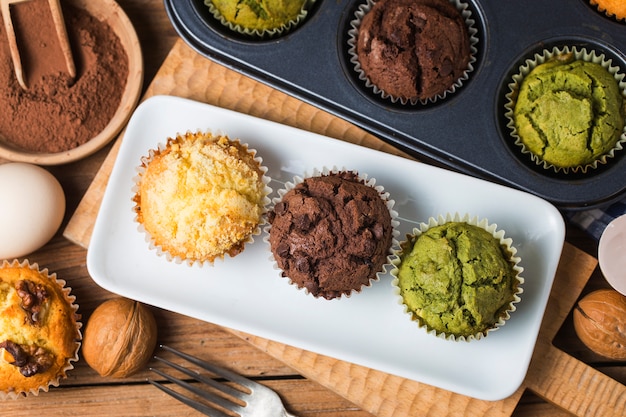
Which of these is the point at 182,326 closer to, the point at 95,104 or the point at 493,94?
the point at 95,104

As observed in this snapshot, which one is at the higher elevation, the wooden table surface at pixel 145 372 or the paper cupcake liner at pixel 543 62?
the paper cupcake liner at pixel 543 62

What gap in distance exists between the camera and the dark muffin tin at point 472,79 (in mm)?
2473

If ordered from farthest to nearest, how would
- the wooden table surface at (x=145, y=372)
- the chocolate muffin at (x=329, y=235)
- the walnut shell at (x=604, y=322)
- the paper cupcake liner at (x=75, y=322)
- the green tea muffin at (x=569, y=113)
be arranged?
the wooden table surface at (x=145, y=372)
the paper cupcake liner at (x=75, y=322)
the walnut shell at (x=604, y=322)
the green tea muffin at (x=569, y=113)
the chocolate muffin at (x=329, y=235)

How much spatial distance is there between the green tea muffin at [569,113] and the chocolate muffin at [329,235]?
2.04ft

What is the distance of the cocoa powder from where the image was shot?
109 inches

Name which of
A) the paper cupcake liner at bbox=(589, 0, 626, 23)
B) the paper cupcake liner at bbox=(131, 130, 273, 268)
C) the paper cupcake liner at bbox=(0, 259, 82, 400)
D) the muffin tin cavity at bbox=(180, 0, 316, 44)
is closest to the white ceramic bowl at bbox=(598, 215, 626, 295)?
the paper cupcake liner at bbox=(589, 0, 626, 23)

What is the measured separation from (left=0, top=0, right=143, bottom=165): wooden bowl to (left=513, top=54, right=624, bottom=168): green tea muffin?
56.3 inches

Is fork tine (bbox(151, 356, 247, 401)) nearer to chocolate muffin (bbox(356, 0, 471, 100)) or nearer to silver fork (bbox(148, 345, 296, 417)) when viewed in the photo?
silver fork (bbox(148, 345, 296, 417))

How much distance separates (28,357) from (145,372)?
455 millimetres

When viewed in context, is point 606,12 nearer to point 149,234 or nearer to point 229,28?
point 229,28

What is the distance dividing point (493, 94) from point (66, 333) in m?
1.77

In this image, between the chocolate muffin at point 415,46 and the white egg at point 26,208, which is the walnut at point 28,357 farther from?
the chocolate muffin at point 415,46

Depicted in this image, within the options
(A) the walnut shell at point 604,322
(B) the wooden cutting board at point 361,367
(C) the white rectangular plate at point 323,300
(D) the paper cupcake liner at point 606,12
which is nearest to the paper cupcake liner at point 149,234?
(C) the white rectangular plate at point 323,300

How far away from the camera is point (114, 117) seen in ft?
8.89
